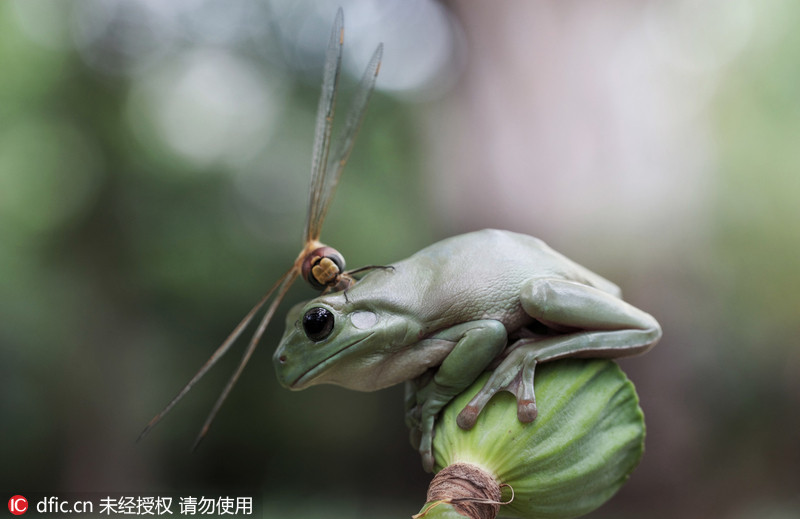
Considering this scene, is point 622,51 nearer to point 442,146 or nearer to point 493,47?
point 493,47

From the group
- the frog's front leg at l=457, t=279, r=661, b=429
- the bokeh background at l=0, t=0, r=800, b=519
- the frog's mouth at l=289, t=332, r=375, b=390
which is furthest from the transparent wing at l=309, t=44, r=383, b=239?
the bokeh background at l=0, t=0, r=800, b=519

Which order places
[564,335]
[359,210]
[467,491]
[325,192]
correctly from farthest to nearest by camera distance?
[359,210]
[325,192]
[564,335]
[467,491]

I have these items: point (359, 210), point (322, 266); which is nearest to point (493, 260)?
point (322, 266)

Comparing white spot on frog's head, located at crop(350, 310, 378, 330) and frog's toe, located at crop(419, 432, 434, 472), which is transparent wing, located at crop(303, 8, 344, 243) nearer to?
white spot on frog's head, located at crop(350, 310, 378, 330)

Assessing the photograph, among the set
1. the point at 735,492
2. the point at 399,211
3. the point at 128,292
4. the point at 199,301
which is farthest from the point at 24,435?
the point at 735,492

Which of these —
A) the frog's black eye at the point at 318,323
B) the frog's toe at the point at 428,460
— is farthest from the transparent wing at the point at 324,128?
the frog's toe at the point at 428,460

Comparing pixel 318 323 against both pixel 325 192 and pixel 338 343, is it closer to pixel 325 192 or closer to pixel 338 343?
pixel 338 343

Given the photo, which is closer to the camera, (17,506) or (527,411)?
(527,411)
